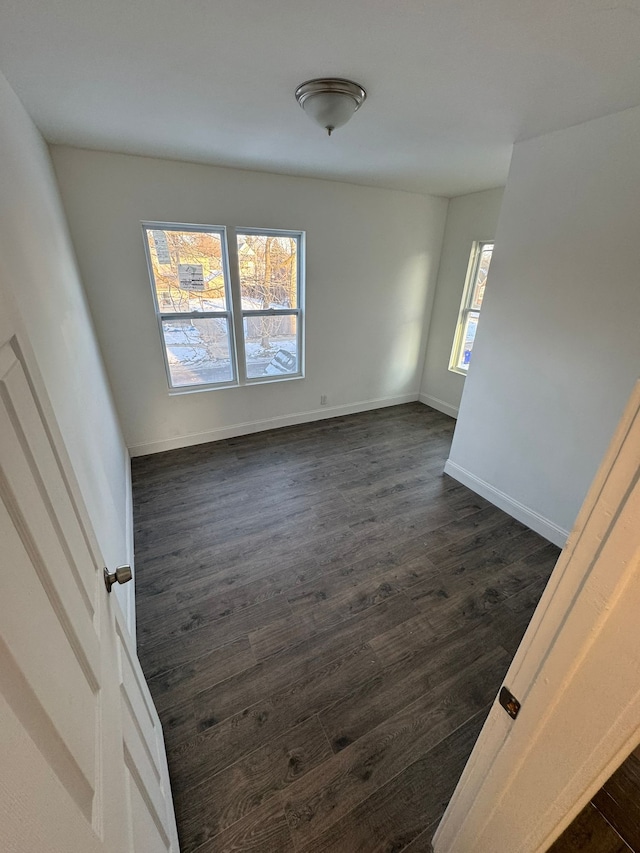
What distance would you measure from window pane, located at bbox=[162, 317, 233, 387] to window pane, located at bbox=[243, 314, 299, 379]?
223mm

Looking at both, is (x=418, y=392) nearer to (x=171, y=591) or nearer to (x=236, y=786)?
(x=171, y=591)

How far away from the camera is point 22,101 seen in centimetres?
169

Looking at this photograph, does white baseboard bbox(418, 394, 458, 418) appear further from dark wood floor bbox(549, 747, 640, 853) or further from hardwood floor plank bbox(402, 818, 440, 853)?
hardwood floor plank bbox(402, 818, 440, 853)

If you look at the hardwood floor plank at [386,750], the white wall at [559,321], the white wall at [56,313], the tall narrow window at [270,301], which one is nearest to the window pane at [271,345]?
the tall narrow window at [270,301]

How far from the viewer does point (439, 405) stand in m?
4.53

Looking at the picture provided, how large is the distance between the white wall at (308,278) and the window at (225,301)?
0.38ft

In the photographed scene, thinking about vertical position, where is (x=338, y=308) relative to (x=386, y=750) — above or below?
above

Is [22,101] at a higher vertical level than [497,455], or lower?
higher

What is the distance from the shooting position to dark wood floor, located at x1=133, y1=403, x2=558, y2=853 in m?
1.22

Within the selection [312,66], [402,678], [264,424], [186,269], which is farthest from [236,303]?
[402,678]

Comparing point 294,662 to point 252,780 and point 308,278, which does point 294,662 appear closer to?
point 252,780

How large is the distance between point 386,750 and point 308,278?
3.51 metres

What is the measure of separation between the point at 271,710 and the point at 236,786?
0.26 meters

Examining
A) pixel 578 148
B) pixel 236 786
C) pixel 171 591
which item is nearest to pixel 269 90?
pixel 578 148
